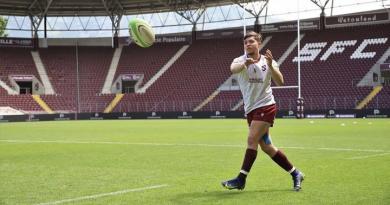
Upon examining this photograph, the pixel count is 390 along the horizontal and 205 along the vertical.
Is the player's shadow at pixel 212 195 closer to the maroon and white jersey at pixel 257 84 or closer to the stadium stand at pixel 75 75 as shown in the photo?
the maroon and white jersey at pixel 257 84

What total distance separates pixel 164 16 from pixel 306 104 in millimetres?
24827

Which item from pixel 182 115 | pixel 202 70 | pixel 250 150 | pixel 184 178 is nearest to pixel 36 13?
pixel 202 70

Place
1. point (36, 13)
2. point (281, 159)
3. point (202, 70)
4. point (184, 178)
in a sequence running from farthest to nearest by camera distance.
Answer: point (36, 13), point (202, 70), point (184, 178), point (281, 159)

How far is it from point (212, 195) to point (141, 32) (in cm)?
478

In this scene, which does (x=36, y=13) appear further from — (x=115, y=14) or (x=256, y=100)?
(x=256, y=100)

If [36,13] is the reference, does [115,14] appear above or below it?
below

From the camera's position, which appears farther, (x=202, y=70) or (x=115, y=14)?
(x=115, y=14)

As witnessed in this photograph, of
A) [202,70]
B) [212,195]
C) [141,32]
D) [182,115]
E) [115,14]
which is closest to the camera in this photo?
[212,195]

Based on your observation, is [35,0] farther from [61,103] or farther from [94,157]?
[94,157]

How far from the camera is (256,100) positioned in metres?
7.52

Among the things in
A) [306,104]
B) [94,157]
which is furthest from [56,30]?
[94,157]

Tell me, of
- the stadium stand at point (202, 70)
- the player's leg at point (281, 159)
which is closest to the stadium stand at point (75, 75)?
the stadium stand at point (202, 70)

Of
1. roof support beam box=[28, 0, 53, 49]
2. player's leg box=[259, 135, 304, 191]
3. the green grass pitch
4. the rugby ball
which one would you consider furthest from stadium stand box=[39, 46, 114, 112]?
player's leg box=[259, 135, 304, 191]

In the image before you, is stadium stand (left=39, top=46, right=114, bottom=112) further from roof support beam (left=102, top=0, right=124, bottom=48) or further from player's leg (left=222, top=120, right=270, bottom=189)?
player's leg (left=222, top=120, right=270, bottom=189)
